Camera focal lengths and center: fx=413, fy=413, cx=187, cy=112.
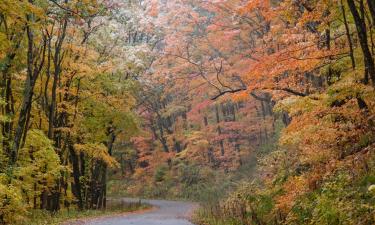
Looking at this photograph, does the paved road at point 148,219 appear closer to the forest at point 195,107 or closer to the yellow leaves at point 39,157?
the forest at point 195,107

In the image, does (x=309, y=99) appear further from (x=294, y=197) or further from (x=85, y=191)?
(x=85, y=191)

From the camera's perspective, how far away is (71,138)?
76.6 ft

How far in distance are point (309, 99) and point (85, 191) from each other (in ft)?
65.8

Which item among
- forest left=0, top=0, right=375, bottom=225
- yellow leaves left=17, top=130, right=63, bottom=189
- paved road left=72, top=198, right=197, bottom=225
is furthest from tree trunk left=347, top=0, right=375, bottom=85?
yellow leaves left=17, top=130, right=63, bottom=189

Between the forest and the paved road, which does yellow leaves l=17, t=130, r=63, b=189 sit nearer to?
the forest

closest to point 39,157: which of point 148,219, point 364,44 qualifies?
point 148,219

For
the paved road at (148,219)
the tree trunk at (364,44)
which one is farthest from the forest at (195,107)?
the paved road at (148,219)

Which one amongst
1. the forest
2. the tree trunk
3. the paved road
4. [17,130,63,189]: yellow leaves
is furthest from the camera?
the paved road

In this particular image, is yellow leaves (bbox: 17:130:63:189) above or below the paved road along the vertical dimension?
above

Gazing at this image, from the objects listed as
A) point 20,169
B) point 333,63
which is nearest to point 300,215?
point 333,63

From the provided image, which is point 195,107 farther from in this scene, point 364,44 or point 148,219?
point 364,44

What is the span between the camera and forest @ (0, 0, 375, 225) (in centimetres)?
1012

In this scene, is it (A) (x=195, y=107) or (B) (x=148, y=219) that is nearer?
(B) (x=148, y=219)

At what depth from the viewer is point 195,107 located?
36.7 m
